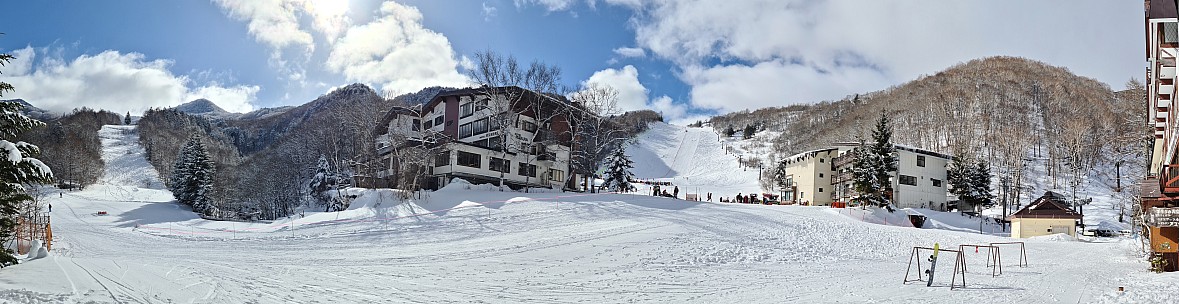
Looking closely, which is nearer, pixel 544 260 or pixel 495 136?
pixel 544 260

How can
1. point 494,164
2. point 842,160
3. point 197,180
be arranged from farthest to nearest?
point 197,180 < point 842,160 < point 494,164

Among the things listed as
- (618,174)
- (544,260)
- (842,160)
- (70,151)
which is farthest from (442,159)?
(70,151)

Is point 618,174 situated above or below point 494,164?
below

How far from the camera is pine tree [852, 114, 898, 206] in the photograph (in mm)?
44094

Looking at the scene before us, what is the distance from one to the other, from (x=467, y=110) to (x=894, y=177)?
34.6 metres

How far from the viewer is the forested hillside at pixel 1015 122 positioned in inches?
3093

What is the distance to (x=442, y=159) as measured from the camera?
4609 centimetres

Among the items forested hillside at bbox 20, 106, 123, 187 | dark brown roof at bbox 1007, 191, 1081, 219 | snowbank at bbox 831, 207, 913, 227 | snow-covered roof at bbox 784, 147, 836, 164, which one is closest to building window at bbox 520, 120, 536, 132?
snowbank at bbox 831, 207, 913, 227

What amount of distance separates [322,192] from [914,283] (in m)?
48.2

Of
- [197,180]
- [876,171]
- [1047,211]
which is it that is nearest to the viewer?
[1047,211]

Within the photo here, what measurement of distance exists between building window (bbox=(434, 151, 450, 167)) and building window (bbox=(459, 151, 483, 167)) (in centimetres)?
87

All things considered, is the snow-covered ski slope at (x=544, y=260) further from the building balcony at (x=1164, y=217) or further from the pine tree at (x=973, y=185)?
the pine tree at (x=973, y=185)

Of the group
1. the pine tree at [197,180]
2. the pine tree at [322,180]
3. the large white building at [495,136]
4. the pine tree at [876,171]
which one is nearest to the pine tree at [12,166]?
the large white building at [495,136]

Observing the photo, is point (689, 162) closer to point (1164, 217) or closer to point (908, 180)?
point (908, 180)
